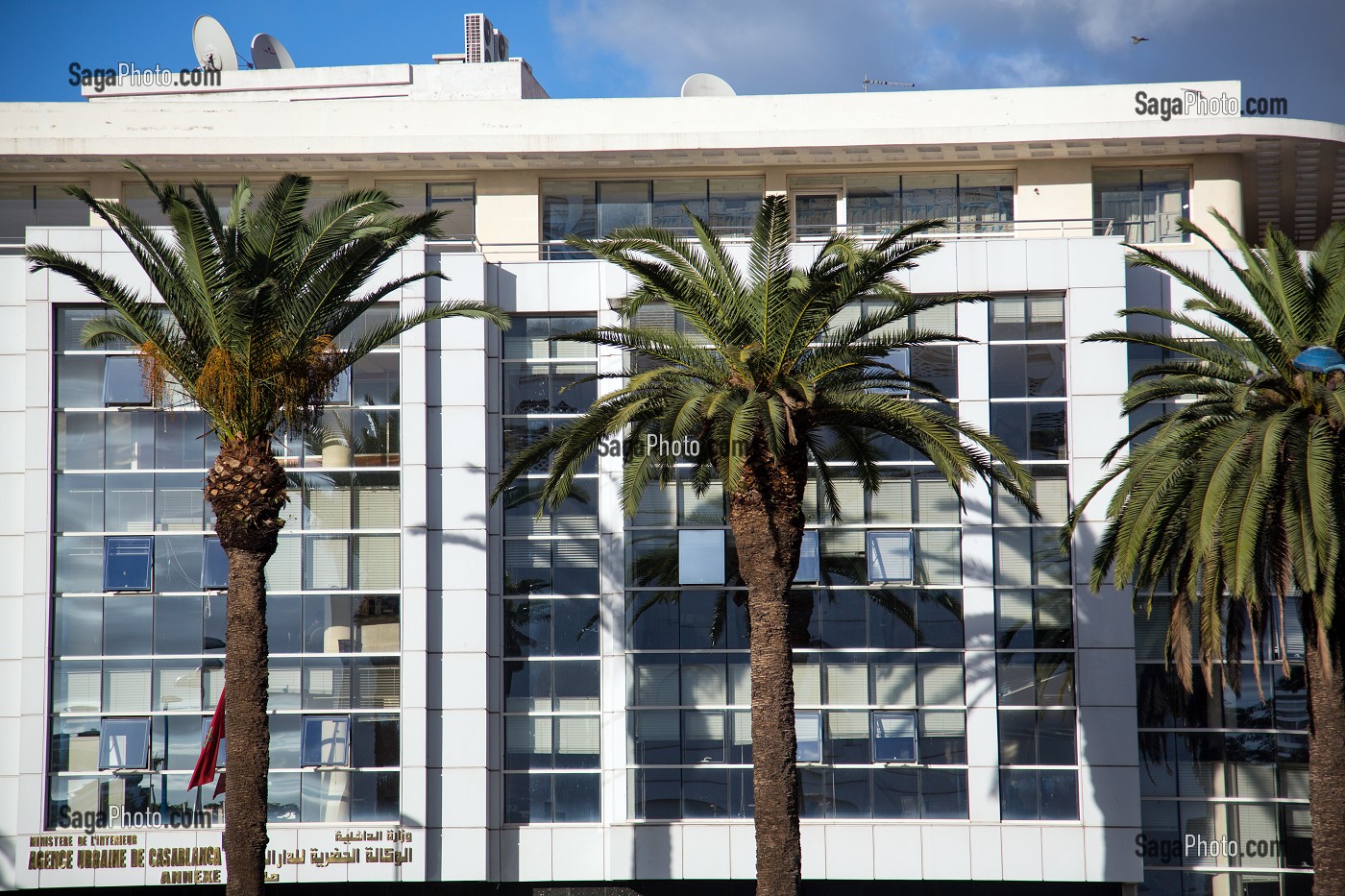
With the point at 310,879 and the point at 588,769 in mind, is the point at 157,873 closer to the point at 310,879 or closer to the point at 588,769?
the point at 310,879

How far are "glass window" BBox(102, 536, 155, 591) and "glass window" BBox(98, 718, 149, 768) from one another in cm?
269

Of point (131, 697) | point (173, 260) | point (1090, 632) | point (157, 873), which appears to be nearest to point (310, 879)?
point (157, 873)

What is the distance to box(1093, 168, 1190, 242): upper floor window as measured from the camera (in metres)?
31.7

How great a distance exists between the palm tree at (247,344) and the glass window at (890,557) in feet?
39.4

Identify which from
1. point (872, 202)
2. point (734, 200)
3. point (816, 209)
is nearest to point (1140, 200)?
point (872, 202)

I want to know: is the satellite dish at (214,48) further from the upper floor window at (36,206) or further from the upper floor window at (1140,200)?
the upper floor window at (1140,200)

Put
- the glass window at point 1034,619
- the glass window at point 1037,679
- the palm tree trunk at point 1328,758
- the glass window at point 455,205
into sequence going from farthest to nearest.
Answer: the glass window at point 455,205 < the glass window at point 1034,619 < the glass window at point 1037,679 < the palm tree trunk at point 1328,758

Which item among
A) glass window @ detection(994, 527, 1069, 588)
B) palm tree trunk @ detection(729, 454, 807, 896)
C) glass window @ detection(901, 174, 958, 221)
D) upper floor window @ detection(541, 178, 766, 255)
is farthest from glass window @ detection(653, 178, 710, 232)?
palm tree trunk @ detection(729, 454, 807, 896)

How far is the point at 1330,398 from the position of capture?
68.4ft

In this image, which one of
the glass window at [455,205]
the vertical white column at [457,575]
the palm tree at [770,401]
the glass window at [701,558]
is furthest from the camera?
the glass window at [455,205]

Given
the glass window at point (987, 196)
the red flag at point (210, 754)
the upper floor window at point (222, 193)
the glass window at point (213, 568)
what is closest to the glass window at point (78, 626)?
the glass window at point (213, 568)

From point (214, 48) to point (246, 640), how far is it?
69.4 ft

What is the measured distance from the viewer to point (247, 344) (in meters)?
20.5

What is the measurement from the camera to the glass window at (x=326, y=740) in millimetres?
27047
